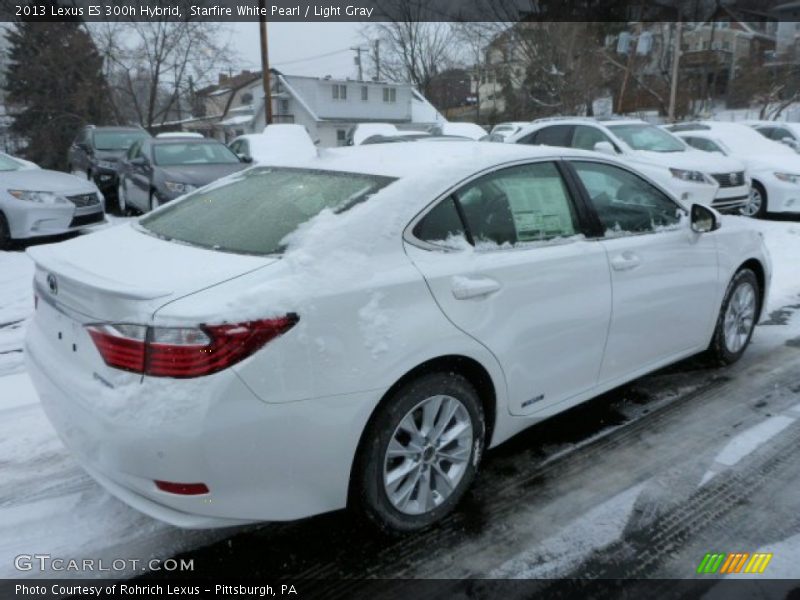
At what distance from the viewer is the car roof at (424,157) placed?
2.99 meters

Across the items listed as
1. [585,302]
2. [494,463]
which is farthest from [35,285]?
[585,302]

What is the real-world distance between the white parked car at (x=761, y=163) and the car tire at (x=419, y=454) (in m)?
10.2

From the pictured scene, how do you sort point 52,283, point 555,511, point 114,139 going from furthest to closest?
point 114,139
point 555,511
point 52,283

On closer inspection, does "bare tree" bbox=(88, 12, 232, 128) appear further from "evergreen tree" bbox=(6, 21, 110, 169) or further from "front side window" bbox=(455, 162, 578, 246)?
"front side window" bbox=(455, 162, 578, 246)

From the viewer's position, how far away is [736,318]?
182 inches

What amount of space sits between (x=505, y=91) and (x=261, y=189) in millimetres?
47328

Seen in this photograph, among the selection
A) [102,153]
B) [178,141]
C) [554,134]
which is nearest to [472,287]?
[554,134]

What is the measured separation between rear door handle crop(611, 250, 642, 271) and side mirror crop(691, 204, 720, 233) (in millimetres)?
701

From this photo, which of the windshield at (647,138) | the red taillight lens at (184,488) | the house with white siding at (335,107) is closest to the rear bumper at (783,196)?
the windshield at (647,138)

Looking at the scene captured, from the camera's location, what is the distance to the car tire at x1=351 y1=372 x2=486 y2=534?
2559 millimetres

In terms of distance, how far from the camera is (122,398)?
2236 mm

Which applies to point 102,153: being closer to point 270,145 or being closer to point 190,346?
point 270,145

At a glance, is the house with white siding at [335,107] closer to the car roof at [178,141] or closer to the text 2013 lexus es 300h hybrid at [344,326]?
the car roof at [178,141]

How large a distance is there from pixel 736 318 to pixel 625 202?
4.84 ft
